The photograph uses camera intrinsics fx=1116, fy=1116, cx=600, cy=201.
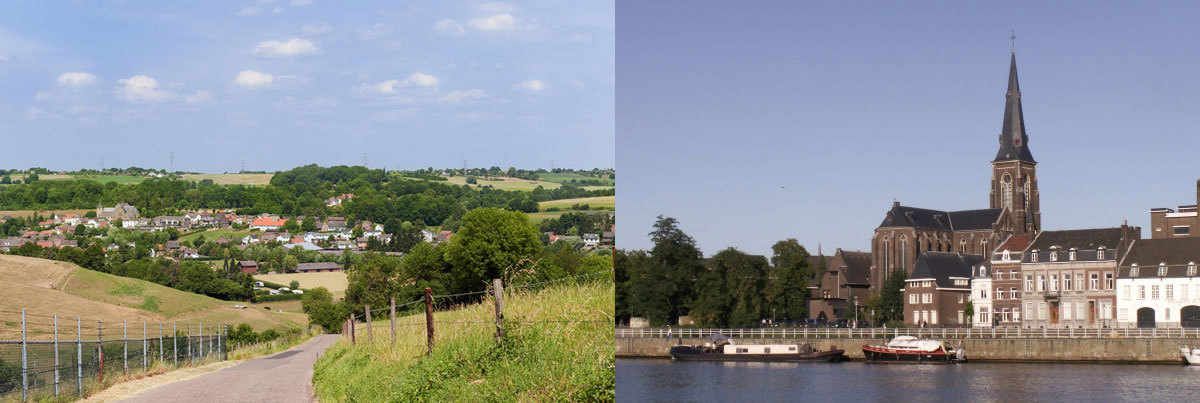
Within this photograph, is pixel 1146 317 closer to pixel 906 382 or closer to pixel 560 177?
pixel 906 382

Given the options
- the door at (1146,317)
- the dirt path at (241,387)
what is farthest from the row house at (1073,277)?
the dirt path at (241,387)

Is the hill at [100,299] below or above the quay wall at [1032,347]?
Result: above

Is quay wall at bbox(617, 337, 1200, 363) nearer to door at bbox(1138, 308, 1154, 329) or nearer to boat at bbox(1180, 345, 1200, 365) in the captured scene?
boat at bbox(1180, 345, 1200, 365)

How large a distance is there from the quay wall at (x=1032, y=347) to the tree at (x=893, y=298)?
23.9m

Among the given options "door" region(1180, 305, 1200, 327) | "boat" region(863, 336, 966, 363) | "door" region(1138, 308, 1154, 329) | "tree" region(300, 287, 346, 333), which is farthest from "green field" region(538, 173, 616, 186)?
"door" region(1180, 305, 1200, 327)

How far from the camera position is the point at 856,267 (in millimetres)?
88500

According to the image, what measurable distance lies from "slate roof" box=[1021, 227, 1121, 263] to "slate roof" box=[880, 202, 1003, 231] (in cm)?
1987

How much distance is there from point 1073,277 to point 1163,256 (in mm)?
5081

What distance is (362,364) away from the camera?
561 inches

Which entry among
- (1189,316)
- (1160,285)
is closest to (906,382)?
(1189,316)

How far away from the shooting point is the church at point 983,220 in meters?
86.9

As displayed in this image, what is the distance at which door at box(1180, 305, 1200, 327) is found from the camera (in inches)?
2165

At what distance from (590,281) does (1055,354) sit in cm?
4255

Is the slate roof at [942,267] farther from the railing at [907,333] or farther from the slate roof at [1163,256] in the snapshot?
the railing at [907,333]
